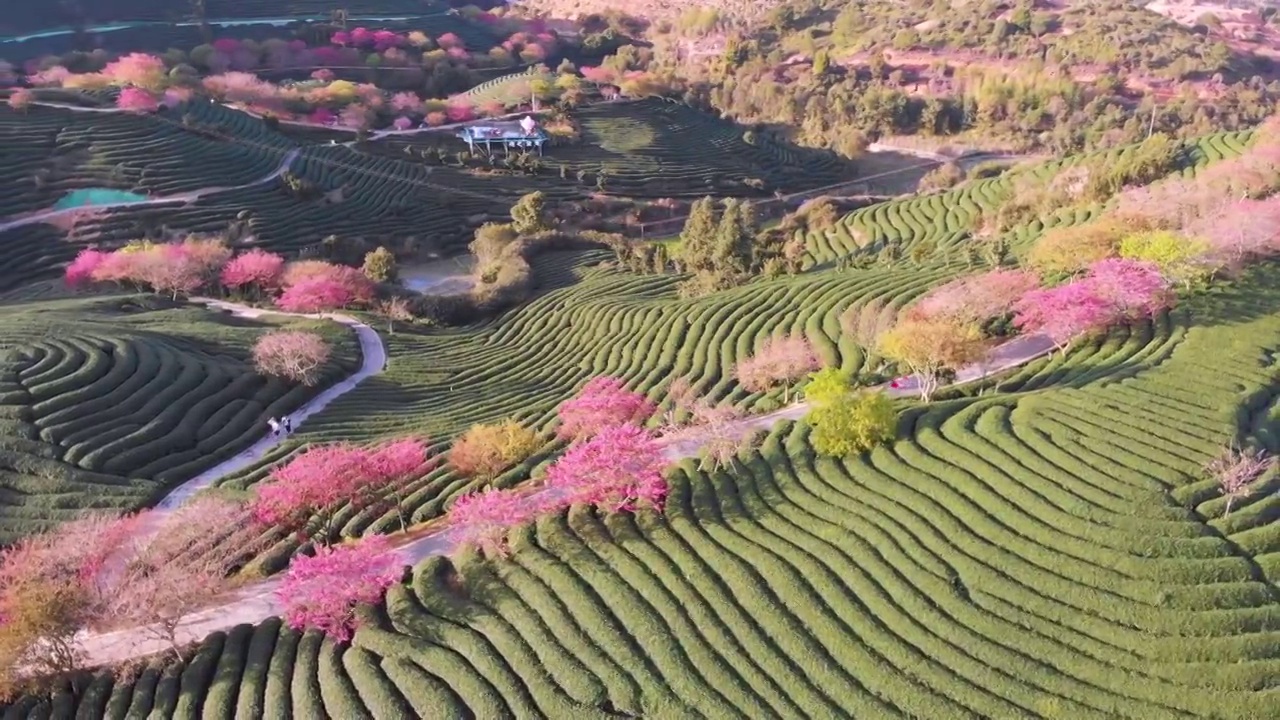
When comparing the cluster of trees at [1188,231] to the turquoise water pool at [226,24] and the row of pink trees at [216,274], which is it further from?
the turquoise water pool at [226,24]

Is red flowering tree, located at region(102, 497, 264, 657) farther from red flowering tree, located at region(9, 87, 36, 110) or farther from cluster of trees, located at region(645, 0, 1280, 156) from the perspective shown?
cluster of trees, located at region(645, 0, 1280, 156)

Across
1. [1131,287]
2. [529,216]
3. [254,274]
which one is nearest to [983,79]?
[529,216]

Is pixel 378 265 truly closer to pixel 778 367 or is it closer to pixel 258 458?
pixel 258 458

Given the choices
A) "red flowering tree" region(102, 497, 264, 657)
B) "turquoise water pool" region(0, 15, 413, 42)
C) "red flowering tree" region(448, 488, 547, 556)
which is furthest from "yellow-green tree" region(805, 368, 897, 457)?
"turquoise water pool" region(0, 15, 413, 42)

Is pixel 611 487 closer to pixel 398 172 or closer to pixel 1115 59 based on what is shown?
pixel 398 172

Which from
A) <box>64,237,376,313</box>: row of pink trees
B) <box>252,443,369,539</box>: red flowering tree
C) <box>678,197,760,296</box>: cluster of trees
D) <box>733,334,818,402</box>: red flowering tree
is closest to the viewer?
<box>252,443,369,539</box>: red flowering tree

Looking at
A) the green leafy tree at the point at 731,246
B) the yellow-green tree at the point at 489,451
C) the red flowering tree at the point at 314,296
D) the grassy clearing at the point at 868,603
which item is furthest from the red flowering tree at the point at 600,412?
the red flowering tree at the point at 314,296
